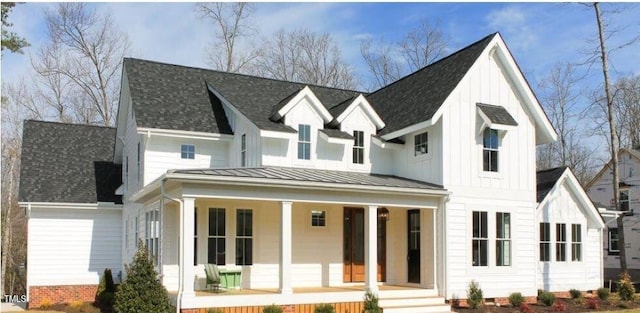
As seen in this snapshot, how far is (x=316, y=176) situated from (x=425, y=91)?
17.9 feet

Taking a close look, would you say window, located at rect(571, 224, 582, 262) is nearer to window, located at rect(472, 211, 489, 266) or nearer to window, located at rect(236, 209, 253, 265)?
window, located at rect(472, 211, 489, 266)

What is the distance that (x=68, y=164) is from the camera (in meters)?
23.5

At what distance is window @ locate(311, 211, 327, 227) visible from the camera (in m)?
18.8

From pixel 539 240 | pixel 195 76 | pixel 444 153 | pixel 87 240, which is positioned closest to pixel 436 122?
pixel 444 153

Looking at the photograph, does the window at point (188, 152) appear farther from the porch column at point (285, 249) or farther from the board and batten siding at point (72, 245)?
the porch column at point (285, 249)

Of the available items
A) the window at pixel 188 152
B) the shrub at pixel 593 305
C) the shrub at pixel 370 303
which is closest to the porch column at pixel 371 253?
the shrub at pixel 370 303

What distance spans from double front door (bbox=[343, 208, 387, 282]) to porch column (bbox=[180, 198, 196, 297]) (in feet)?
21.0

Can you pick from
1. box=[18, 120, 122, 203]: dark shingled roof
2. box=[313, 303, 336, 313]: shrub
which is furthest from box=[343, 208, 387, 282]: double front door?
box=[18, 120, 122, 203]: dark shingled roof

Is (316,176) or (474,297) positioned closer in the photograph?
(316,176)

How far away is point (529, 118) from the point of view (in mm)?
19812

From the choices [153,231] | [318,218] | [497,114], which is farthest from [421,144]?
[153,231]

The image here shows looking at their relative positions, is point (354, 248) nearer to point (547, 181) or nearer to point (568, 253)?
point (547, 181)

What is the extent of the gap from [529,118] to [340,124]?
6136 millimetres

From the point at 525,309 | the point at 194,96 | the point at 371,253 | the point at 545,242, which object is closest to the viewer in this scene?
the point at 371,253
